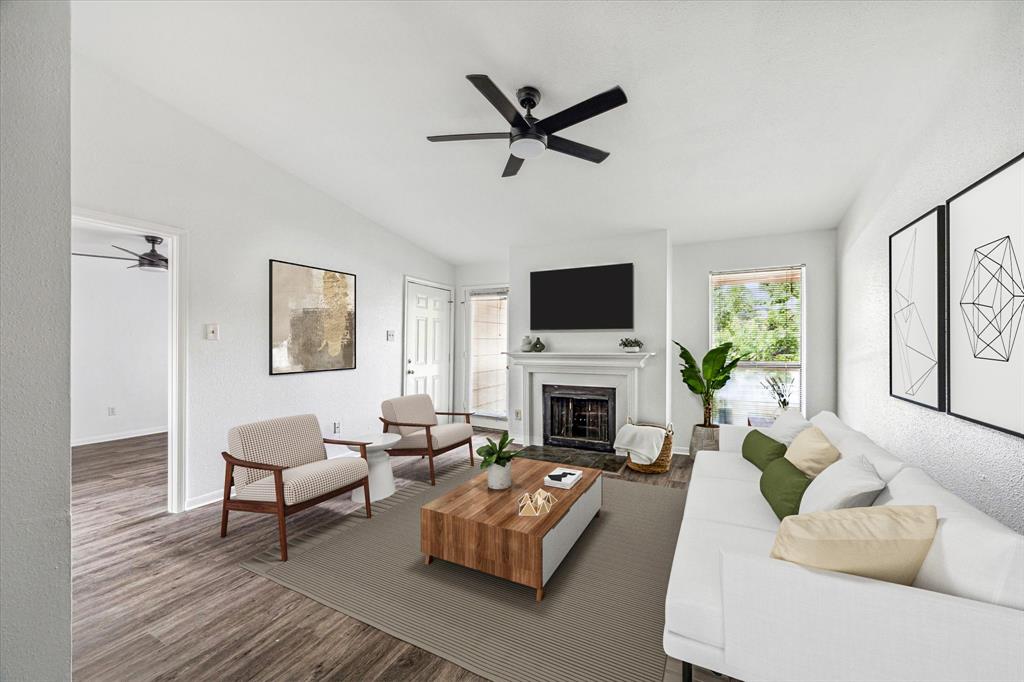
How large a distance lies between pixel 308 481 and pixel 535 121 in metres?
2.59

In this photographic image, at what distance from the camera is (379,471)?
3.38 metres

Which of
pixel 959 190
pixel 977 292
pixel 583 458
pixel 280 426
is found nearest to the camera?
pixel 977 292

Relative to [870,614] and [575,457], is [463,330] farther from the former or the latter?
[870,614]

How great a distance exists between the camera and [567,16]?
2051 mm

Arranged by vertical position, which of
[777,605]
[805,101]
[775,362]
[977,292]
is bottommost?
[777,605]

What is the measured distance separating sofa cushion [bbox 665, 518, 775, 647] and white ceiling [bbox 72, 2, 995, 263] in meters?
2.33

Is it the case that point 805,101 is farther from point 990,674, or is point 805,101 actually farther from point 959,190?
point 990,674

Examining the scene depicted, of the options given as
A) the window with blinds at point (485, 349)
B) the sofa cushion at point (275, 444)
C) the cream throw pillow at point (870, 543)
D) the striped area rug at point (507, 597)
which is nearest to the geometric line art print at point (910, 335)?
the cream throw pillow at point (870, 543)

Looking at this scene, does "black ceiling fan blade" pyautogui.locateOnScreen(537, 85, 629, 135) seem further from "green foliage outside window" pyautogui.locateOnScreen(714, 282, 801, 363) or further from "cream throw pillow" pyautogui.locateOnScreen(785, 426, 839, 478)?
"green foliage outside window" pyautogui.locateOnScreen(714, 282, 801, 363)

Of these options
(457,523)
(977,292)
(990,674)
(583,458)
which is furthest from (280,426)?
(977,292)

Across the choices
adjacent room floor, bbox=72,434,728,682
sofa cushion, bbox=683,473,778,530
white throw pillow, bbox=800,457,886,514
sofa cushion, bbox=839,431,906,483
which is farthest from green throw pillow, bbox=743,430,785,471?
adjacent room floor, bbox=72,434,728,682

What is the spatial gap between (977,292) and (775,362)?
291 centimetres

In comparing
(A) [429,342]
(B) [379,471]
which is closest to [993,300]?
(B) [379,471]

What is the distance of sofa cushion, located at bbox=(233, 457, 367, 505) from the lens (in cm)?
258
